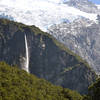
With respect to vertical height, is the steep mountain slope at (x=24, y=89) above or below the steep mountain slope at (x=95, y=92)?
below

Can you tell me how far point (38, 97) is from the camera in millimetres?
141750

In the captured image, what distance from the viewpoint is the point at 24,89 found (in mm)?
140625

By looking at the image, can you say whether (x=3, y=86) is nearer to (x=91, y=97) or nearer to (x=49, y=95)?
(x=49, y=95)

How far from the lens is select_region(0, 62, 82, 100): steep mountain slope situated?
13125 centimetres

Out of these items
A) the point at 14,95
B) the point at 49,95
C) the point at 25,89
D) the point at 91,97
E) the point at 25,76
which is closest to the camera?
the point at 91,97

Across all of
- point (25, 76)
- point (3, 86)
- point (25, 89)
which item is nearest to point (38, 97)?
point (25, 89)

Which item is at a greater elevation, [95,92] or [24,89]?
[95,92]

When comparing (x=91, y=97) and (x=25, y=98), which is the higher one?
(x=91, y=97)

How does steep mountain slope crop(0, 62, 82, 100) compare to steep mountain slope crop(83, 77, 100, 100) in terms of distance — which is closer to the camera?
steep mountain slope crop(83, 77, 100, 100)

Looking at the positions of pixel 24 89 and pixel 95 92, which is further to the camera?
pixel 24 89

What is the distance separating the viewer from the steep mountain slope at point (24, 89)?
131250 millimetres

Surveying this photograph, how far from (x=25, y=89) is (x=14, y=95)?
11.6 meters

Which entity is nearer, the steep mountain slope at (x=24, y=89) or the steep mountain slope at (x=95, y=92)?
the steep mountain slope at (x=95, y=92)

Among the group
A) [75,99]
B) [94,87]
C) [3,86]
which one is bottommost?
[75,99]
